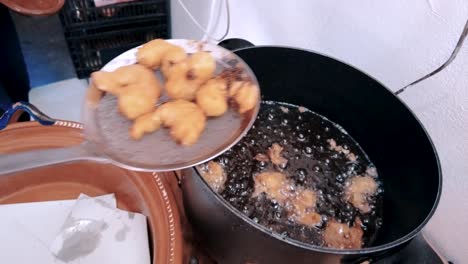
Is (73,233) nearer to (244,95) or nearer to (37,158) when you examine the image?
(37,158)

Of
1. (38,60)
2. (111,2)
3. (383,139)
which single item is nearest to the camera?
(383,139)

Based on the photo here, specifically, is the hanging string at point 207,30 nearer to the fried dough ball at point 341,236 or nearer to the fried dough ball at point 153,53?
the fried dough ball at point 153,53

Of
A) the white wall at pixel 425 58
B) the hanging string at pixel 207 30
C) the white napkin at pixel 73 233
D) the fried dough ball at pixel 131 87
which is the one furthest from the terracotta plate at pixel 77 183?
the hanging string at pixel 207 30

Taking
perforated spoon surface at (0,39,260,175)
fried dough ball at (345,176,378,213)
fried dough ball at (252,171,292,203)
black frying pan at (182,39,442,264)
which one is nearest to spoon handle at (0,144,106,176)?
perforated spoon surface at (0,39,260,175)

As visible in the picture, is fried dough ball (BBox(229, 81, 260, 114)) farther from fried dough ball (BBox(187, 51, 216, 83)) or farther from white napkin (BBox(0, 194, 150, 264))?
white napkin (BBox(0, 194, 150, 264))

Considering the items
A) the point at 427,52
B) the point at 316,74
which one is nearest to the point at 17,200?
the point at 316,74

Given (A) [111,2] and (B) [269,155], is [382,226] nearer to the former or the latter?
(B) [269,155]
